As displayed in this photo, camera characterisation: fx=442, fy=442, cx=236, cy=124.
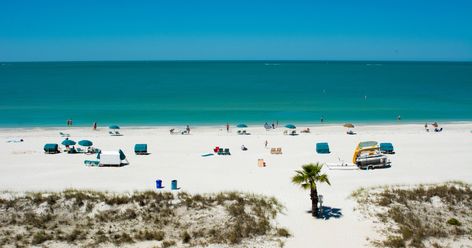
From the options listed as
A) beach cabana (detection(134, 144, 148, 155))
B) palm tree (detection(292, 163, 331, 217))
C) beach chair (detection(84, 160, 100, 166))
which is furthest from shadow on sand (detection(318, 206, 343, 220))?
beach cabana (detection(134, 144, 148, 155))

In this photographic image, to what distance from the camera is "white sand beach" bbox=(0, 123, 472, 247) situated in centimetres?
1919

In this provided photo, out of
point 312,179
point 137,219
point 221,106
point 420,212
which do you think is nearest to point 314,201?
point 312,179

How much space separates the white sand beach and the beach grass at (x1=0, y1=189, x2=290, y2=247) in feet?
4.76

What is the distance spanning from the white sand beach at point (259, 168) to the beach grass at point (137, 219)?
4.76 feet

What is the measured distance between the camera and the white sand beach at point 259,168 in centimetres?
1919

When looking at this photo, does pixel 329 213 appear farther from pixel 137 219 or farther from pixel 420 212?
pixel 137 219

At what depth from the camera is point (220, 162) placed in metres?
30.2

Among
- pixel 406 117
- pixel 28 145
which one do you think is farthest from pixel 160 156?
pixel 406 117

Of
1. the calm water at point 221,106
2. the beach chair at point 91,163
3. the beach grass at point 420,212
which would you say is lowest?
the beach grass at point 420,212

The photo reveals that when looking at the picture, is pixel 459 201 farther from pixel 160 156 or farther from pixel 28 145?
pixel 28 145

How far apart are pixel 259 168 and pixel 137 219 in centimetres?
1140

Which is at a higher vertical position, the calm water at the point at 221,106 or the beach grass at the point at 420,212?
the calm water at the point at 221,106

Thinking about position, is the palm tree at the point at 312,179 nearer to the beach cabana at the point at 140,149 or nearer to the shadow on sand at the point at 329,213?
the shadow on sand at the point at 329,213

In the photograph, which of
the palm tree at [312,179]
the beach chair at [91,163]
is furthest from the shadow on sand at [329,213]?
the beach chair at [91,163]
